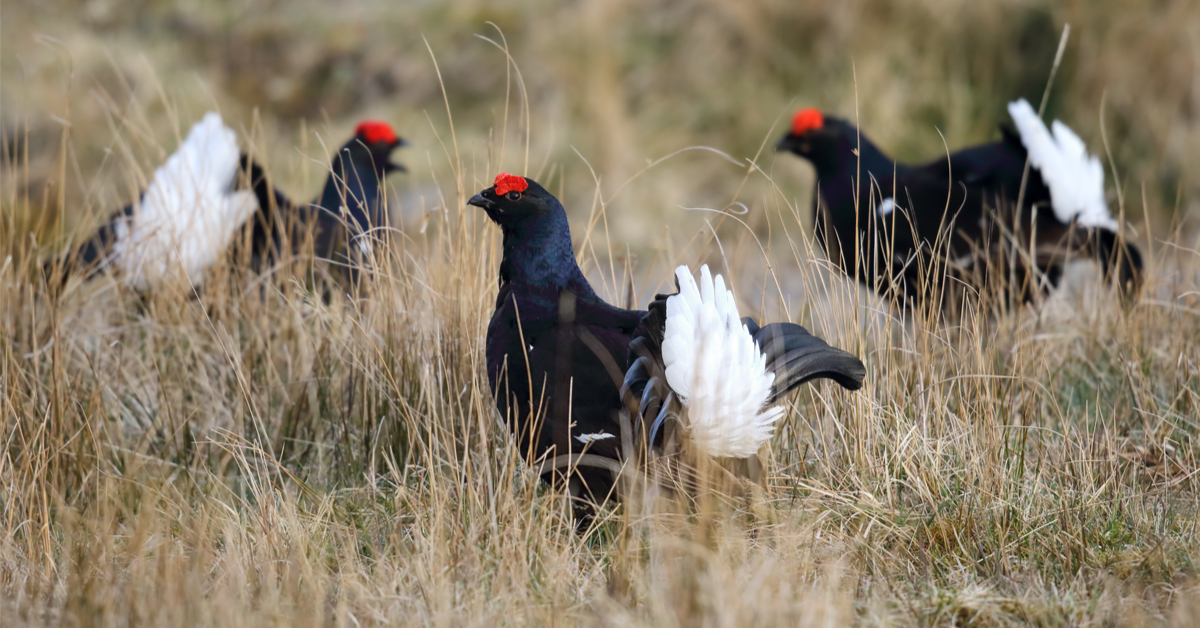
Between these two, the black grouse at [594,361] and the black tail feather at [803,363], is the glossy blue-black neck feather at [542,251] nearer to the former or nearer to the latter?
the black grouse at [594,361]

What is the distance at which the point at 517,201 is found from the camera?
2.50 m

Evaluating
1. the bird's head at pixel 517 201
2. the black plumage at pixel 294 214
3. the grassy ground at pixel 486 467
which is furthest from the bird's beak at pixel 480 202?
the black plumage at pixel 294 214

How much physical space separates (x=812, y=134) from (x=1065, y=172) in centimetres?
103

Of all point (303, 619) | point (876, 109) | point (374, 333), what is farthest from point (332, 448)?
point (876, 109)

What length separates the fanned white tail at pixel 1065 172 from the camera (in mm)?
4000

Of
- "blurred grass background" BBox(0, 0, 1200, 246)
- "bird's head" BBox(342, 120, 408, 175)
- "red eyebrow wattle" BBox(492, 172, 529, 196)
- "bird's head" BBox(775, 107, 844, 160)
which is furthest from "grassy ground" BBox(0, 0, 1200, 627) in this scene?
"blurred grass background" BBox(0, 0, 1200, 246)

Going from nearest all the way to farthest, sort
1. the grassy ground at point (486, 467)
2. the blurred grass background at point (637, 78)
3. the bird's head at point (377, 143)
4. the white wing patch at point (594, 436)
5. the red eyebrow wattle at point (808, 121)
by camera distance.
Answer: the grassy ground at point (486, 467) < the white wing patch at point (594, 436) < the red eyebrow wattle at point (808, 121) < the bird's head at point (377, 143) < the blurred grass background at point (637, 78)

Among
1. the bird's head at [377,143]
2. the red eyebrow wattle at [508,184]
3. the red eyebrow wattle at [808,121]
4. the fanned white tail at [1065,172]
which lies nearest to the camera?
the red eyebrow wattle at [508,184]

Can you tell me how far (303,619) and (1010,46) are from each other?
6.84 meters

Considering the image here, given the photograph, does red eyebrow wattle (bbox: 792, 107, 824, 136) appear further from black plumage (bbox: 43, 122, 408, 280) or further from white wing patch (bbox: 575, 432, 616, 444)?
white wing patch (bbox: 575, 432, 616, 444)

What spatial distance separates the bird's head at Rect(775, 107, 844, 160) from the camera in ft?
14.5

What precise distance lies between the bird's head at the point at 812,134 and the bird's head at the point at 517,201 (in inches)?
83.6

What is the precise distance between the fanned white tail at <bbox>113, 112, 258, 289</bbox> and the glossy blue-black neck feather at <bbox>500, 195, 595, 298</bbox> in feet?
4.49

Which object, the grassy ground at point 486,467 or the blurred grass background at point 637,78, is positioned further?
the blurred grass background at point 637,78
